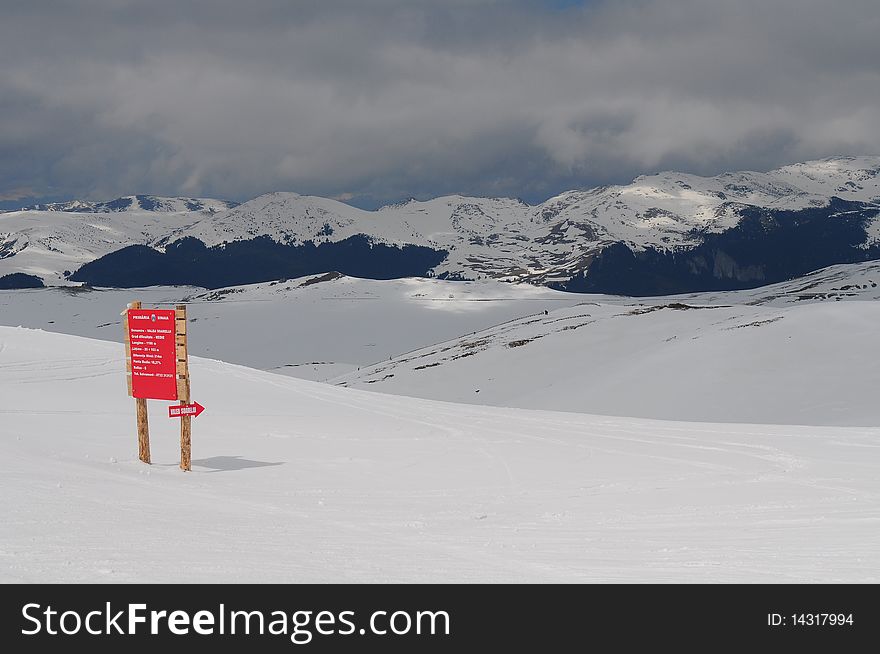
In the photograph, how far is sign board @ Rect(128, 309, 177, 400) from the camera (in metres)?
14.4

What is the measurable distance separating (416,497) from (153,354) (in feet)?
18.8

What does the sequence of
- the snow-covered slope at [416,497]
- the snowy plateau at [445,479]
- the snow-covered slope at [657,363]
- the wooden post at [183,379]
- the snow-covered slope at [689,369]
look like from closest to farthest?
the snow-covered slope at [416,497], the snowy plateau at [445,479], the wooden post at [183,379], the snow-covered slope at [689,369], the snow-covered slope at [657,363]

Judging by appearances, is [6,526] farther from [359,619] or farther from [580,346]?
[580,346]

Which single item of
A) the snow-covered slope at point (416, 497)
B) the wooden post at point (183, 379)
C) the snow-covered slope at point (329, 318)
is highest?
the snow-covered slope at point (329, 318)

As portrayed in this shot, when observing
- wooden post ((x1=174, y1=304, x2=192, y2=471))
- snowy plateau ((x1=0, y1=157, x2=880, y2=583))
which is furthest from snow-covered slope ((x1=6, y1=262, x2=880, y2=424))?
wooden post ((x1=174, y1=304, x2=192, y2=471))

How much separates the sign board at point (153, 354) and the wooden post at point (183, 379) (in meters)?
0.08

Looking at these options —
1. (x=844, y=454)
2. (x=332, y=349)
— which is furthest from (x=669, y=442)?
(x=332, y=349)

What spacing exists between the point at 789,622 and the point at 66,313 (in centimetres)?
20828

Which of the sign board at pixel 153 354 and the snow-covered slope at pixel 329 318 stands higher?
the snow-covered slope at pixel 329 318

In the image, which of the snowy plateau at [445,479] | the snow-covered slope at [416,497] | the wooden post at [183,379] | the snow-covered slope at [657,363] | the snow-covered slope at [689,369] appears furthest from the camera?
the snow-covered slope at [657,363]

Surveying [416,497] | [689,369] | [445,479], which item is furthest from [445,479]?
[689,369]

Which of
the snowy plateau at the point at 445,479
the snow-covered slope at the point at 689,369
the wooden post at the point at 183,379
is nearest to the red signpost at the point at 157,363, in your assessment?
the wooden post at the point at 183,379

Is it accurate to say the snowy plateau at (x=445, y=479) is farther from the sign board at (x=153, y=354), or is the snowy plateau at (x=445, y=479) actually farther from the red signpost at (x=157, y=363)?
the sign board at (x=153, y=354)

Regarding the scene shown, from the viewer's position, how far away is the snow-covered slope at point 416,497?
7.35m
